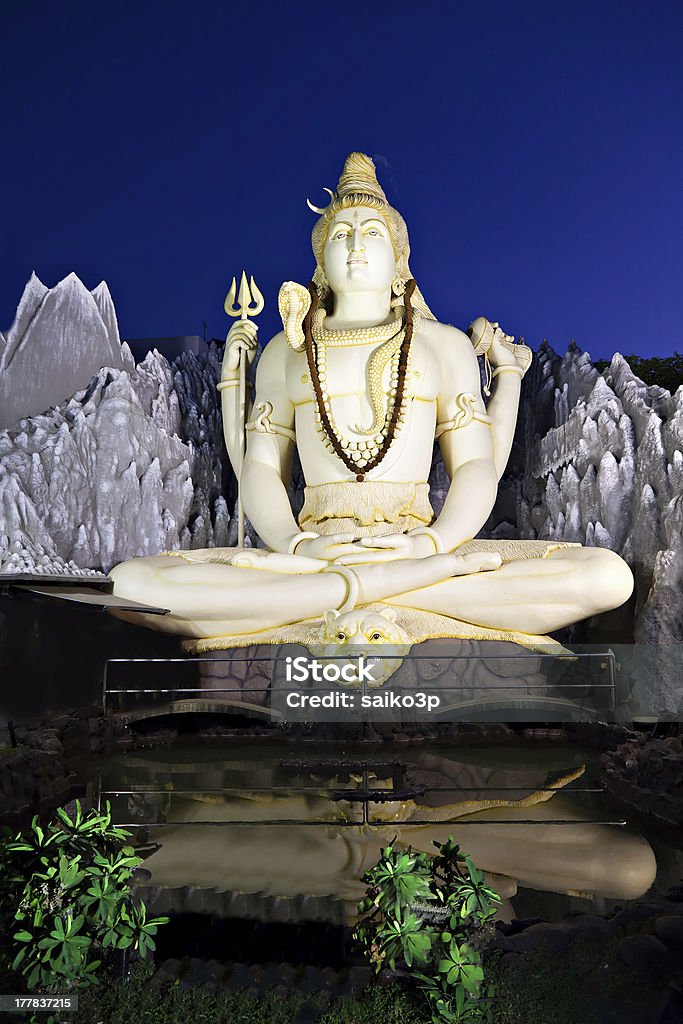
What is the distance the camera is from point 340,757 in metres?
2.99

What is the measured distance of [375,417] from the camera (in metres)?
4.20

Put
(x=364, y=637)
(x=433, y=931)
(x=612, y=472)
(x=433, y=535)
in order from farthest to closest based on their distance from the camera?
(x=612, y=472) → (x=433, y=535) → (x=364, y=637) → (x=433, y=931)

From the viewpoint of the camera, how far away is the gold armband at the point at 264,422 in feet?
14.8

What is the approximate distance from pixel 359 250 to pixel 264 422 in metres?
1.01

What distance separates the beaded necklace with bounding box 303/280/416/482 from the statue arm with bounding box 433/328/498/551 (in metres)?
0.29

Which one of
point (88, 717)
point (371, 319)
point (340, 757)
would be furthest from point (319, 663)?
point (371, 319)

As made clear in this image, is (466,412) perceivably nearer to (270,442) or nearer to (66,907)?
(270,442)

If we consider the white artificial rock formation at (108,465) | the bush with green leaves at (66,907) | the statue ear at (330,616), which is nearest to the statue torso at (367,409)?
the statue ear at (330,616)

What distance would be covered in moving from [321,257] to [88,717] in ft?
8.63

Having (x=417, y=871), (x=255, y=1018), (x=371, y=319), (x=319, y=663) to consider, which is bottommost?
(x=255, y=1018)

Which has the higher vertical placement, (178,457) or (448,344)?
(448,344)

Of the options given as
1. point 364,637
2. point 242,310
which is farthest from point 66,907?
point 242,310

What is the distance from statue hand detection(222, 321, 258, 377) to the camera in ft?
15.1

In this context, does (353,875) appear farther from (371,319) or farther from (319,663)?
(371,319)
